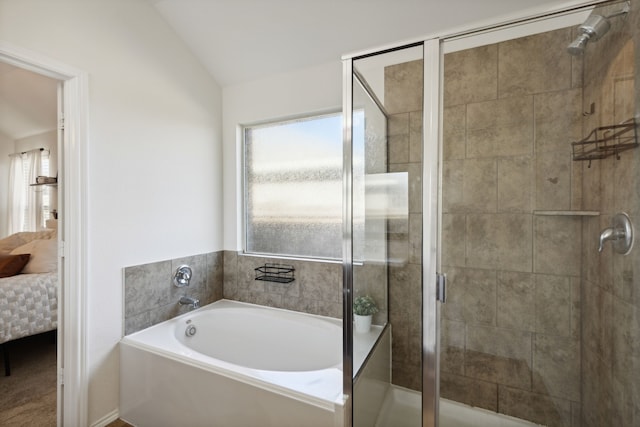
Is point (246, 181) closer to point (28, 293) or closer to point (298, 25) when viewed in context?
point (298, 25)

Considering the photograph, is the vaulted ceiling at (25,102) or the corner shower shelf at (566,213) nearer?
the corner shower shelf at (566,213)

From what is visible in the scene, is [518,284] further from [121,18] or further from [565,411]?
[121,18]

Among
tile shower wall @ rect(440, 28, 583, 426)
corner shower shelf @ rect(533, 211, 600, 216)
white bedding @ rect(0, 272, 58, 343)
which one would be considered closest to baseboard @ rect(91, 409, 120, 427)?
white bedding @ rect(0, 272, 58, 343)

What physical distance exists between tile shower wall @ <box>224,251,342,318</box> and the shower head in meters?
1.84

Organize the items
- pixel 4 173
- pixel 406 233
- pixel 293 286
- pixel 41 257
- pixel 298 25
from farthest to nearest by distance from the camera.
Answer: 1. pixel 4 173
2. pixel 41 257
3. pixel 293 286
4. pixel 298 25
5. pixel 406 233

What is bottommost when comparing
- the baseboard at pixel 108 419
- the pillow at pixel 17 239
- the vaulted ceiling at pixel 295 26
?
the baseboard at pixel 108 419

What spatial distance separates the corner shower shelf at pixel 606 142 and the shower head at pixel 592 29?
385 millimetres

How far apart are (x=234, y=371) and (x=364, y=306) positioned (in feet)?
2.53

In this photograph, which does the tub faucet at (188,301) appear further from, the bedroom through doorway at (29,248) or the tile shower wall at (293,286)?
the bedroom through doorway at (29,248)

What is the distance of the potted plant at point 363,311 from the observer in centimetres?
158

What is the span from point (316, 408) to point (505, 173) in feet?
5.01

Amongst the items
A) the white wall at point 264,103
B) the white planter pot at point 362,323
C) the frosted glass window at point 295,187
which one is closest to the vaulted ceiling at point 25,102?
the white wall at point 264,103

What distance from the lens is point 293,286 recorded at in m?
2.52

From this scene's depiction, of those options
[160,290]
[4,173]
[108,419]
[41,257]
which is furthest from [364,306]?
[4,173]
